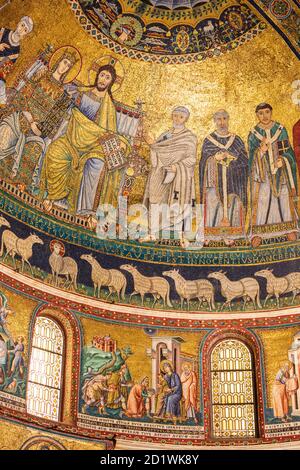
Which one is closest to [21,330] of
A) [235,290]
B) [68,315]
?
[68,315]

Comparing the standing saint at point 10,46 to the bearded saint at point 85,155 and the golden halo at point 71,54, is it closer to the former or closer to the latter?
the golden halo at point 71,54

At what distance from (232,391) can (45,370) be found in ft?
15.3

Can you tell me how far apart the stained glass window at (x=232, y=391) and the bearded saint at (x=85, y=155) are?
499 cm

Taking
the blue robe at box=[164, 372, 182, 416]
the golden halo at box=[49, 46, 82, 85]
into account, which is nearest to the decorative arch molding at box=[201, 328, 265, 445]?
the blue robe at box=[164, 372, 182, 416]

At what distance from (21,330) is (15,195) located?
3353 millimetres

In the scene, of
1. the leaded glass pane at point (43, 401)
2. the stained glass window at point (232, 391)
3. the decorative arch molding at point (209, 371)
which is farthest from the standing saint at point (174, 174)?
the leaded glass pane at point (43, 401)

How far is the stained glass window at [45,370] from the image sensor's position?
2358 cm

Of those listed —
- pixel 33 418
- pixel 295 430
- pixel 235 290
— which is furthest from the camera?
pixel 235 290

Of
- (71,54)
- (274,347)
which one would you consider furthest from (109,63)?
(274,347)

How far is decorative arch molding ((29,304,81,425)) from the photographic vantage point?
23766 millimetres

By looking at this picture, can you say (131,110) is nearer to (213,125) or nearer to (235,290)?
(213,125)

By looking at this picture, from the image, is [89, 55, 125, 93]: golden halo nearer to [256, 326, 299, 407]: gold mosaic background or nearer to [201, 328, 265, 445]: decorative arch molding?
[201, 328, 265, 445]: decorative arch molding

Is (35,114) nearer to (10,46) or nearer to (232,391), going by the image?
(10,46)

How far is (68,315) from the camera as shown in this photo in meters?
24.7
